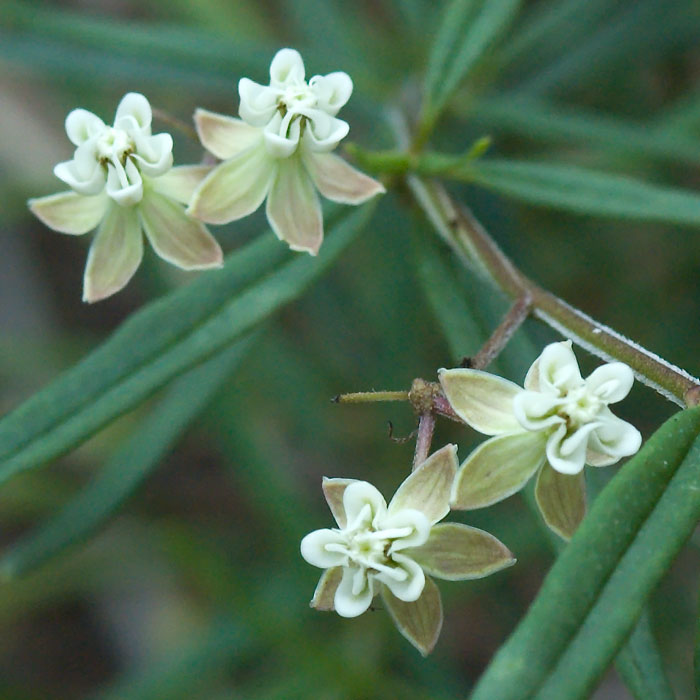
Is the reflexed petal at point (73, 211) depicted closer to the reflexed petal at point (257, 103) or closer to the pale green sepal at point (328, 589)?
the reflexed petal at point (257, 103)

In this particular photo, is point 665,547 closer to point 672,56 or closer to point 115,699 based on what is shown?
point 115,699

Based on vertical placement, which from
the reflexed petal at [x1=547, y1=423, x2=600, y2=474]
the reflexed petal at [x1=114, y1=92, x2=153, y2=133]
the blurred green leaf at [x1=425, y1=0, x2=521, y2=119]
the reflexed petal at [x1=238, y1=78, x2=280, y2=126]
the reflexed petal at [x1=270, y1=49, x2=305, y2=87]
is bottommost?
the reflexed petal at [x1=547, y1=423, x2=600, y2=474]

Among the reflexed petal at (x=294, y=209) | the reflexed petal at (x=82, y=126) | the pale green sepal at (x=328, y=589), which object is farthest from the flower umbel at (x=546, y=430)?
the reflexed petal at (x=82, y=126)

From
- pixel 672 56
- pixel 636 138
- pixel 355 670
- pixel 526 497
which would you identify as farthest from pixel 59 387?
pixel 672 56

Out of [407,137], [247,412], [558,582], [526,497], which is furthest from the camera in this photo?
[247,412]

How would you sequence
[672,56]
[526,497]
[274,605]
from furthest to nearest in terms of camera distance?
[672,56] < [274,605] < [526,497]

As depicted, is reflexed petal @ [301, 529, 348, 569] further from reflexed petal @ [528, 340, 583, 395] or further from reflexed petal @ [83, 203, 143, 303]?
reflexed petal @ [83, 203, 143, 303]

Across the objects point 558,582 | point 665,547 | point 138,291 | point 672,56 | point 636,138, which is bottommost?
point 558,582

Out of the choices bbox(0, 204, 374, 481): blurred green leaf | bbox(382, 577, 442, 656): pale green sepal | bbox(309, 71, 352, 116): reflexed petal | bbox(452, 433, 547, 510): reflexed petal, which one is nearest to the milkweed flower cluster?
bbox(309, 71, 352, 116): reflexed petal
